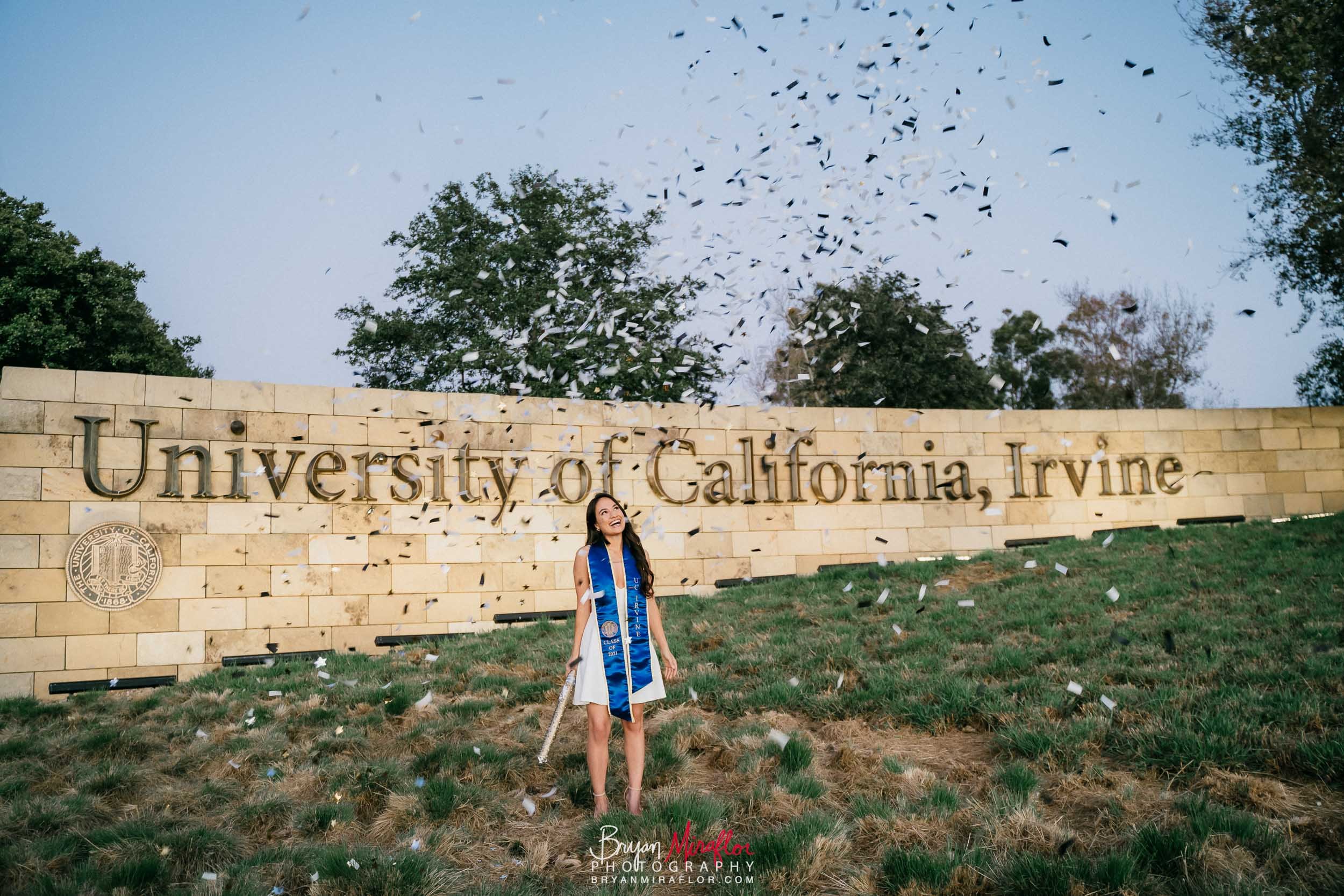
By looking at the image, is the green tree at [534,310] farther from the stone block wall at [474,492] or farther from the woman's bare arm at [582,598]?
the woman's bare arm at [582,598]

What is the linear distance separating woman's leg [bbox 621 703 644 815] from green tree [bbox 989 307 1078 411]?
29977 mm

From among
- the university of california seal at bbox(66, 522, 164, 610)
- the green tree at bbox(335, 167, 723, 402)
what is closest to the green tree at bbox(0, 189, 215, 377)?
the green tree at bbox(335, 167, 723, 402)

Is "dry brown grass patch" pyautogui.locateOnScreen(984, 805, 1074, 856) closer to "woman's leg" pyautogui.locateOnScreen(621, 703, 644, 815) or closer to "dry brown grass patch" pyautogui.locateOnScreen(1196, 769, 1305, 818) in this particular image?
"dry brown grass patch" pyautogui.locateOnScreen(1196, 769, 1305, 818)

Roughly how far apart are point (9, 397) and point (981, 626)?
34.4 ft

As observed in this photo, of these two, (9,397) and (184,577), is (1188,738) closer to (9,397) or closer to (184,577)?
(184,577)

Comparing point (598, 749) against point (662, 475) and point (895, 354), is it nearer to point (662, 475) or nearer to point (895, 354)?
point (662, 475)

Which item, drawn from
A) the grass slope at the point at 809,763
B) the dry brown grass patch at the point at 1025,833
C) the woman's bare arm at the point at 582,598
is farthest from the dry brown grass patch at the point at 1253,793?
the woman's bare arm at the point at 582,598

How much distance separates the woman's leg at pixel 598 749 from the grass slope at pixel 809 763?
13 centimetres

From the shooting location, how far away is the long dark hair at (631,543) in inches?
183

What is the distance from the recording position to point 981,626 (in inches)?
298

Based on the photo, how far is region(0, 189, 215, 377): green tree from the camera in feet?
56.8

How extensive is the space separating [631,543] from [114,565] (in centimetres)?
803

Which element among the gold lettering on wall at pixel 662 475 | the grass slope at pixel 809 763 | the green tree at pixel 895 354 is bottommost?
the grass slope at pixel 809 763

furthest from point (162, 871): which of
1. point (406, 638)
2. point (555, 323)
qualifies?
point (555, 323)
